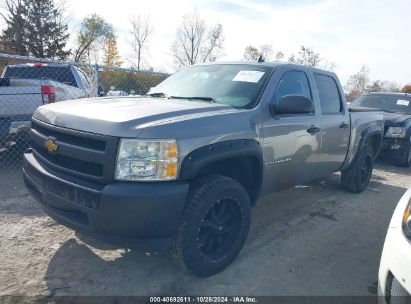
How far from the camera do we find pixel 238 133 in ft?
10.2

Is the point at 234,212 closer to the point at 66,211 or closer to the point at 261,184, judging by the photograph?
the point at 261,184

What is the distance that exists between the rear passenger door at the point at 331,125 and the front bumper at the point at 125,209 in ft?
8.33

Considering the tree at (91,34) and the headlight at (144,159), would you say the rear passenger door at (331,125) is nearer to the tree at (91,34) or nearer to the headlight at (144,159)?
the headlight at (144,159)

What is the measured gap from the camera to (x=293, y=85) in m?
4.08

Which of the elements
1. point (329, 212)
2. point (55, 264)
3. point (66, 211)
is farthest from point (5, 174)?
point (329, 212)

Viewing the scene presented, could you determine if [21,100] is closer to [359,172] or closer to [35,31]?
[359,172]

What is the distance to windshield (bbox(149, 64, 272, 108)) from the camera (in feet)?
11.7

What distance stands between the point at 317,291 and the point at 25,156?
293cm

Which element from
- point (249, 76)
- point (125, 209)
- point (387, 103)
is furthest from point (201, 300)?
point (387, 103)

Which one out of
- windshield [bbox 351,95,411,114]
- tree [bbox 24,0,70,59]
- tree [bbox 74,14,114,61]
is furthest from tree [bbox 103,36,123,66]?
windshield [bbox 351,95,411,114]

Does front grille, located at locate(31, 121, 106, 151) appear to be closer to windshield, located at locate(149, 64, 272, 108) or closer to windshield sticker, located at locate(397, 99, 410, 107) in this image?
windshield, located at locate(149, 64, 272, 108)

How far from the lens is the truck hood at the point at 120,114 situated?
2553 mm

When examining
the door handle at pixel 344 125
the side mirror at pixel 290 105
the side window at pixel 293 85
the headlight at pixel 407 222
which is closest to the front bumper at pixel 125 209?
the side mirror at pixel 290 105

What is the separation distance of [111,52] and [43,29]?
53.9 ft
